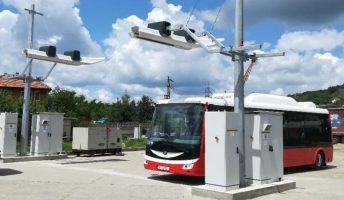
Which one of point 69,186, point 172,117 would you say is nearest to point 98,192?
point 69,186

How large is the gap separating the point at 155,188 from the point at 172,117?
281cm

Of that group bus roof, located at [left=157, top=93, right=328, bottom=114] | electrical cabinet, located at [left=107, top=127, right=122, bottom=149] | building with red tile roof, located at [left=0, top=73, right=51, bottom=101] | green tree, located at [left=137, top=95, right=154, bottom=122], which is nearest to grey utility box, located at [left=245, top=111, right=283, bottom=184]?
bus roof, located at [left=157, top=93, right=328, bottom=114]

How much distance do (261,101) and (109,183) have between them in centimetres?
736

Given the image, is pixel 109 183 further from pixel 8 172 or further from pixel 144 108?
pixel 144 108

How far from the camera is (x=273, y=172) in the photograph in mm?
13508

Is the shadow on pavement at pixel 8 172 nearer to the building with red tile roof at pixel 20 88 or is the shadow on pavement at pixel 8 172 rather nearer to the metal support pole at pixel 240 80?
the metal support pole at pixel 240 80

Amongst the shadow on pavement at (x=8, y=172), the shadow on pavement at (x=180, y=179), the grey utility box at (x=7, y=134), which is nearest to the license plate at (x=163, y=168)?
the shadow on pavement at (x=180, y=179)

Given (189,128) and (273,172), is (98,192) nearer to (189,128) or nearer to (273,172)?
(189,128)

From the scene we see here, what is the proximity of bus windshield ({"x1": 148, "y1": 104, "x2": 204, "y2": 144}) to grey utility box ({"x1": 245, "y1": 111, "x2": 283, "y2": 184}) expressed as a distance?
1.66m

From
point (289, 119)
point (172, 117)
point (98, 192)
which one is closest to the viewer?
point (98, 192)

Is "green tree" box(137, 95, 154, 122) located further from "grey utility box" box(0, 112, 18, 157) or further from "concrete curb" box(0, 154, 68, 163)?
"grey utility box" box(0, 112, 18, 157)

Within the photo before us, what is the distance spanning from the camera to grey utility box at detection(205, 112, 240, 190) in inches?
460

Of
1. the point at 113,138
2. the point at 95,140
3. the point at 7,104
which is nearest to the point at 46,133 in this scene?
the point at 95,140

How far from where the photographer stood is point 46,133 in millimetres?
22094
